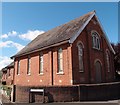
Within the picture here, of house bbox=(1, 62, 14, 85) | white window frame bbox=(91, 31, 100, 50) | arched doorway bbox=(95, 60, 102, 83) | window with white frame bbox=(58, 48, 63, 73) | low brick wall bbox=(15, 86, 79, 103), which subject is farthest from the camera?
house bbox=(1, 62, 14, 85)

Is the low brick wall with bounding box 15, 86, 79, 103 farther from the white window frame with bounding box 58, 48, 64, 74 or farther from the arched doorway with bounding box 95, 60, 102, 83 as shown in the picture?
A: the arched doorway with bounding box 95, 60, 102, 83

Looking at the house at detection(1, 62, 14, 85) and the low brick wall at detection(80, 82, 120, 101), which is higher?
the house at detection(1, 62, 14, 85)

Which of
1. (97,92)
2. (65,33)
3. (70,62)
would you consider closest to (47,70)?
(70,62)

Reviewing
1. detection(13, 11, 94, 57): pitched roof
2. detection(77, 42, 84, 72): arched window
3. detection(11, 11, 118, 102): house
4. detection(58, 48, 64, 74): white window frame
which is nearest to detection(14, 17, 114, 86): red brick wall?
detection(11, 11, 118, 102): house

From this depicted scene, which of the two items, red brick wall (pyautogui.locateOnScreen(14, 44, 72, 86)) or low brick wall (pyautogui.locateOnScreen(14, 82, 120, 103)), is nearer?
low brick wall (pyautogui.locateOnScreen(14, 82, 120, 103))

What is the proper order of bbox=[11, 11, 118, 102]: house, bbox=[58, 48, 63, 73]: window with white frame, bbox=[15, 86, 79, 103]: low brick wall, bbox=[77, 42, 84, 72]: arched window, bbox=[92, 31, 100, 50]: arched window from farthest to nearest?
bbox=[92, 31, 100, 50]: arched window < bbox=[58, 48, 63, 73]: window with white frame < bbox=[77, 42, 84, 72]: arched window < bbox=[11, 11, 118, 102]: house < bbox=[15, 86, 79, 103]: low brick wall

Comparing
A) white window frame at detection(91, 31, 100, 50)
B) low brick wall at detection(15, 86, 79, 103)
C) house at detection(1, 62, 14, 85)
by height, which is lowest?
low brick wall at detection(15, 86, 79, 103)

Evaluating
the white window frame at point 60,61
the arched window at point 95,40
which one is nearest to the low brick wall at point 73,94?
the white window frame at point 60,61

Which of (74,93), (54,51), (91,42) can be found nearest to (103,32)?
(91,42)

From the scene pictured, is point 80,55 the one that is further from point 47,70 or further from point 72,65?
point 47,70

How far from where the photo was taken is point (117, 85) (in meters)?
15.4

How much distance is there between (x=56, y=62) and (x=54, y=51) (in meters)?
1.48

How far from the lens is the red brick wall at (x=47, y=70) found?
17875 millimetres

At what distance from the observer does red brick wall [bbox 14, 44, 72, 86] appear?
1788 centimetres
